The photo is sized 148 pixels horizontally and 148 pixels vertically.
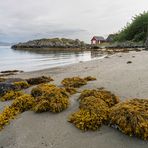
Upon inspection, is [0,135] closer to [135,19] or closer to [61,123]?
[61,123]

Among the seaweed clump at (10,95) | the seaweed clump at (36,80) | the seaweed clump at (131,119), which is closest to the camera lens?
the seaweed clump at (131,119)

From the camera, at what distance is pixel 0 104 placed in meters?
6.97

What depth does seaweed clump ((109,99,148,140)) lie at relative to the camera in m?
4.31

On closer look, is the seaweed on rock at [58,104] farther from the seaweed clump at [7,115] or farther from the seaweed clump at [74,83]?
the seaweed clump at [74,83]

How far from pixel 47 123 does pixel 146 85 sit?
3.79 meters

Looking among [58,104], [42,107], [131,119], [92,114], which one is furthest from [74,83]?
[131,119]

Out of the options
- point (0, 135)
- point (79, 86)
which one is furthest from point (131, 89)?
point (0, 135)

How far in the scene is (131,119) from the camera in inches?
175

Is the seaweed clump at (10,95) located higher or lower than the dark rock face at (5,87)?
lower

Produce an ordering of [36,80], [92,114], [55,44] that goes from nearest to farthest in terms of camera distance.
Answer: [92,114] → [36,80] → [55,44]

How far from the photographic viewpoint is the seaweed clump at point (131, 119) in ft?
14.1

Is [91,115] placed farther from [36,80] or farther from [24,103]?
[36,80]

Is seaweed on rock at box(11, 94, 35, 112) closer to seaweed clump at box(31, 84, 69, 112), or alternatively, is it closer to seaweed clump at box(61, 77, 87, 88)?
seaweed clump at box(31, 84, 69, 112)

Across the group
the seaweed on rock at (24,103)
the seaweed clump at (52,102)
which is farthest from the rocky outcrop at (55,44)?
the seaweed clump at (52,102)
